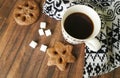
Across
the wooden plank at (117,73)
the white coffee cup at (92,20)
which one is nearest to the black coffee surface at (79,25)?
the white coffee cup at (92,20)

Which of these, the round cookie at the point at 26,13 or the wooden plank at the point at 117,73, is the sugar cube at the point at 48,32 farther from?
the wooden plank at the point at 117,73

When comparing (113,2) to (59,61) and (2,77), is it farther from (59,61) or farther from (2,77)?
(2,77)

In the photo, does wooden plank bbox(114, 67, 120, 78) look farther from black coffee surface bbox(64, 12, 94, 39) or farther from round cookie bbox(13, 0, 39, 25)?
round cookie bbox(13, 0, 39, 25)

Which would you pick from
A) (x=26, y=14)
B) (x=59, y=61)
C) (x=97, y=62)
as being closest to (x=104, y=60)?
(x=97, y=62)

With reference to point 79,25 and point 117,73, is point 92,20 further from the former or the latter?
point 117,73

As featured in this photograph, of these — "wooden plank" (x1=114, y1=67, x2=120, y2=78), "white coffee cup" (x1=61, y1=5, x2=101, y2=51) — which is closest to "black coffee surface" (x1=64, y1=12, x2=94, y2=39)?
"white coffee cup" (x1=61, y1=5, x2=101, y2=51)

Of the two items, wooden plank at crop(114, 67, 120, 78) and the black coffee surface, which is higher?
the black coffee surface
